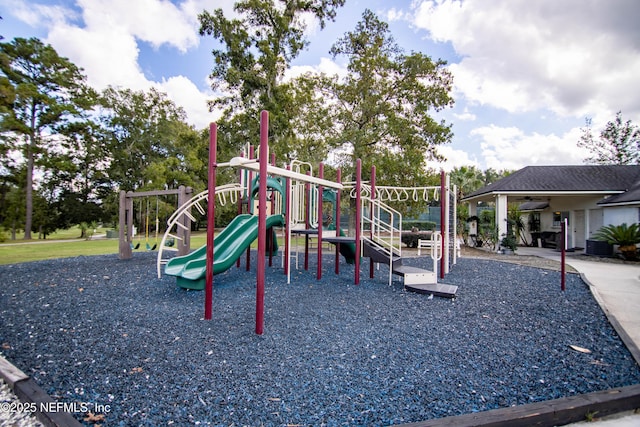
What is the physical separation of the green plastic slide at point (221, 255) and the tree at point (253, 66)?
28.0 ft

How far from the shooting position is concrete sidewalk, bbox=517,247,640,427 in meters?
3.09

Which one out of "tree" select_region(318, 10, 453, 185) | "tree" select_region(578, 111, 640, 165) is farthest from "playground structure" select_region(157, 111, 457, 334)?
"tree" select_region(578, 111, 640, 165)

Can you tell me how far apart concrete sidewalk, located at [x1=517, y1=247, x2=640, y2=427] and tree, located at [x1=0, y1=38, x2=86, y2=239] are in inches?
1105

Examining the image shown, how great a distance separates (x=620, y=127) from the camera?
25641 millimetres

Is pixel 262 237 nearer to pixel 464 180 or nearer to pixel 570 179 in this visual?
pixel 570 179

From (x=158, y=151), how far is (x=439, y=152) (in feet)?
88.8

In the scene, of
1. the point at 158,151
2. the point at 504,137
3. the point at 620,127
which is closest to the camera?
the point at 504,137

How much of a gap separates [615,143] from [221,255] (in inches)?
1329

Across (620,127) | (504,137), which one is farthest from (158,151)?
(620,127)

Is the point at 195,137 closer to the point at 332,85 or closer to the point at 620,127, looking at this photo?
the point at 332,85

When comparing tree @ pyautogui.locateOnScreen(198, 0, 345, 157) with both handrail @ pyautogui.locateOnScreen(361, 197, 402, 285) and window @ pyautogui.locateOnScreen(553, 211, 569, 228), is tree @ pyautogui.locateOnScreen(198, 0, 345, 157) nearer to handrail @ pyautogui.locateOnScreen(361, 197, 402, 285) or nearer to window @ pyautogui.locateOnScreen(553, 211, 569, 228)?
handrail @ pyautogui.locateOnScreen(361, 197, 402, 285)

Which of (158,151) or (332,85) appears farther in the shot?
(158,151)

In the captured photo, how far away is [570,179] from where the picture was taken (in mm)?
13953

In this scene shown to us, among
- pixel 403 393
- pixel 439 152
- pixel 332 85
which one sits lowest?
pixel 403 393
